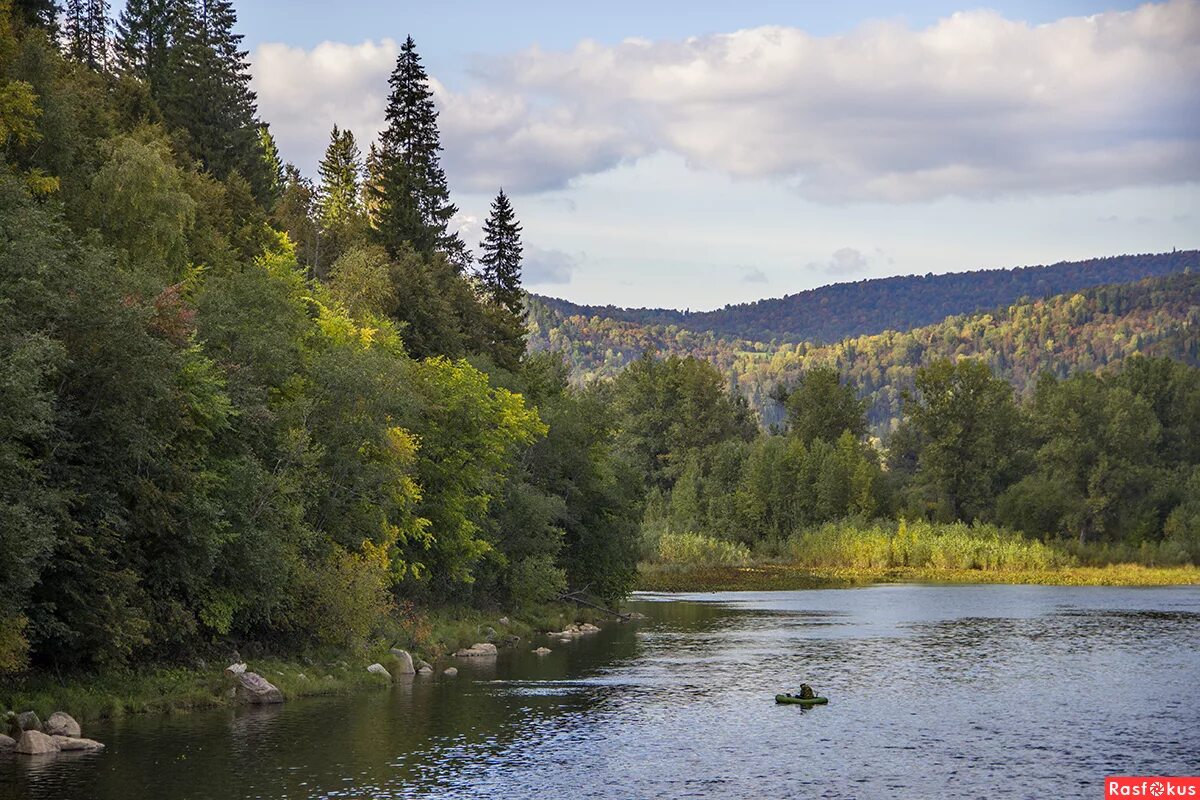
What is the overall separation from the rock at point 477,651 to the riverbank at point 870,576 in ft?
183

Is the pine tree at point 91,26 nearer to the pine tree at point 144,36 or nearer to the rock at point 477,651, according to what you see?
the pine tree at point 144,36

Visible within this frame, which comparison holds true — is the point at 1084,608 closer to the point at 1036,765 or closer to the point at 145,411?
the point at 1036,765

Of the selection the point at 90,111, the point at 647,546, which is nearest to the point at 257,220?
the point at 90,111

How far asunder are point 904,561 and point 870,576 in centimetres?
883

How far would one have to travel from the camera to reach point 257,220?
273ft

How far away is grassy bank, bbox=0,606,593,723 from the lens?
41062 mm

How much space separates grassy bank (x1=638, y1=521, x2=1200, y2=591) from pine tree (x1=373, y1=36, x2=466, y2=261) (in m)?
43.6

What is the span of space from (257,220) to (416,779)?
54.4 meters

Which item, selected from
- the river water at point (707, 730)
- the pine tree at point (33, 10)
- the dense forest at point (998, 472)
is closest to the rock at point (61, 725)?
the river water at point (707, 730)

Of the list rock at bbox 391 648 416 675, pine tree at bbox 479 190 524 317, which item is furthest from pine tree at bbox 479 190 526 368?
rock at bbox 391 648 416 675

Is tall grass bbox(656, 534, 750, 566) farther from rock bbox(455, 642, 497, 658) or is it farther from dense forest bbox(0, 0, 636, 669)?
rock bbox(455, 642, 497, 658)

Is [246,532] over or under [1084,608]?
over

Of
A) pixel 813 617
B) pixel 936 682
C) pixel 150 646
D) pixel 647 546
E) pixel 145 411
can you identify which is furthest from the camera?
pixel 647 546

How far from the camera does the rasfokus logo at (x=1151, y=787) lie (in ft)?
111
